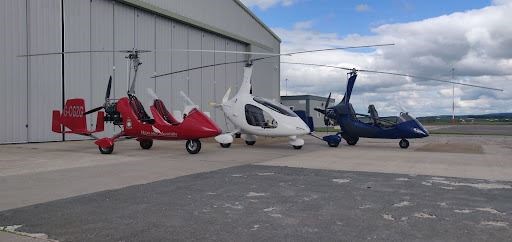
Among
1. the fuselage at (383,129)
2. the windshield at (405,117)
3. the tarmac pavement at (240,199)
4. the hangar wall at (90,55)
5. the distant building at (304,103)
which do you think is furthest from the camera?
the distant building at (304,103)

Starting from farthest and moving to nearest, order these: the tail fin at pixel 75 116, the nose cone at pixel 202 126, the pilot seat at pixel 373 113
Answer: the pilot seat at pixel 373 113
the tail fin at pixel 75 116
the nose cone at pixel 202 126

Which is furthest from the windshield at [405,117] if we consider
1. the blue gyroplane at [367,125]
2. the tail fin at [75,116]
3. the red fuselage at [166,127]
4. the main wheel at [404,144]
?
the tail fin at [75,116]

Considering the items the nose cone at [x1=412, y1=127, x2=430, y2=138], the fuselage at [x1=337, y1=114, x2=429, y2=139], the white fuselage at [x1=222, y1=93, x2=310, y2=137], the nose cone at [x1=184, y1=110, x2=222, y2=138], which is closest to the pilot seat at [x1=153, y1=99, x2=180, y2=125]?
the nose cone at [x1=184, y1=110, x2=222, y2=138]

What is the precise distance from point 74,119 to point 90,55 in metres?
6.69

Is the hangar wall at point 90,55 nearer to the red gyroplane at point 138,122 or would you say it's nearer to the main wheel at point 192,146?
the red gyroplane at point 138,122

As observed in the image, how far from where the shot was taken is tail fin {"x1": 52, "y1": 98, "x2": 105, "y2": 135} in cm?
1316

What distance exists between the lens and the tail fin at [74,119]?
1316 cm

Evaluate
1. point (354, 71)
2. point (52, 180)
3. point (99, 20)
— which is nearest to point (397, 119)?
point (354, 71)

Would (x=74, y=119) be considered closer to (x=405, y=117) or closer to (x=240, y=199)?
(x=240, y=199)

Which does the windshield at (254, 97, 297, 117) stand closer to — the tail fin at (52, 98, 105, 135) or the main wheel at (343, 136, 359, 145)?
the main wheel at (343, 136, 359, 145)

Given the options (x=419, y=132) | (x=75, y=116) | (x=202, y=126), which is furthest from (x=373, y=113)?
(x=75, y=116)

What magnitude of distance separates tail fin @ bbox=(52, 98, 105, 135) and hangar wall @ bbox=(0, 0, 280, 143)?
12.3 feet

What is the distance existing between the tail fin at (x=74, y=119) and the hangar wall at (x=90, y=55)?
12.3 ft

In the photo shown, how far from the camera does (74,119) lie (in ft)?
43.5
